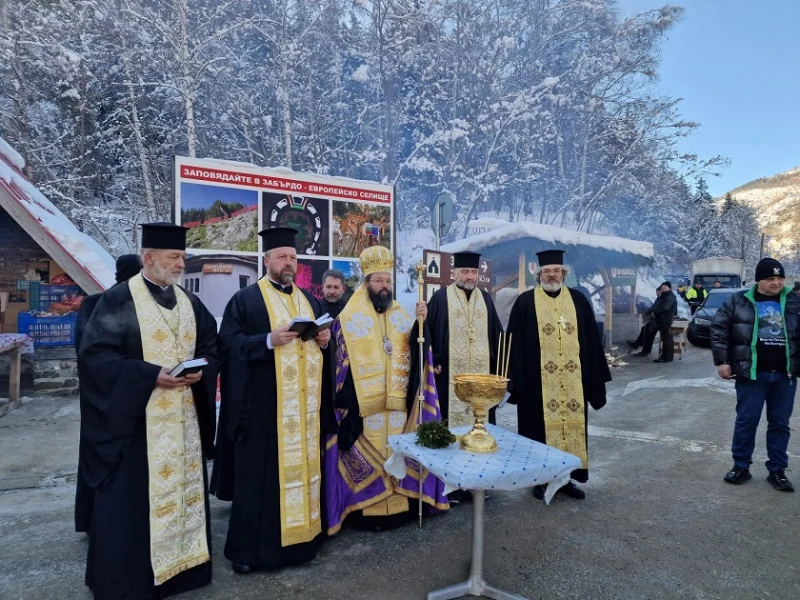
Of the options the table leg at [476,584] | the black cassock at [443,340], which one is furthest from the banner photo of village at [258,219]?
the table leg at [476,584]

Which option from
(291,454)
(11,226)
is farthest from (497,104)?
(291,454)

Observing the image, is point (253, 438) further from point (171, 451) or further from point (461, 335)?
point (461, 335)

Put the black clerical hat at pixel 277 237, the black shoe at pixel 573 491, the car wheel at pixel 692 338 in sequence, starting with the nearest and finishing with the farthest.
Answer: the black clerical hat at pixel 277 237 < the black shoe at pixel 573 491 < the car wheel at pixel 692 338

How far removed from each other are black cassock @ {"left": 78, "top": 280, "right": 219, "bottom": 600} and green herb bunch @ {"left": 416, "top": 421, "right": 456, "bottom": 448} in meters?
1.55

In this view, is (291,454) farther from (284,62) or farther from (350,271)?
(284,62)

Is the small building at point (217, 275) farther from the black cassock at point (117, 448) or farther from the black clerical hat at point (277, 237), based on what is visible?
the black cassock at point (117, 448)

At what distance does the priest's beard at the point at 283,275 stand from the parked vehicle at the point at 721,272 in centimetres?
3027

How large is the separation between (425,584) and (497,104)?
24741mm

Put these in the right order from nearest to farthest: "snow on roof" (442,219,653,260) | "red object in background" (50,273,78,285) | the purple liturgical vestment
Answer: the purple liturgical vestment, "red object in background" (50,273,78,285), "snow on roof" (442,219,653,260)

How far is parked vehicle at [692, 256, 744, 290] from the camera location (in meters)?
28.0

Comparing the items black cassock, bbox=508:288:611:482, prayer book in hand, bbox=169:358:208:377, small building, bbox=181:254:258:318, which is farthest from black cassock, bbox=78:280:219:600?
small building, bbox=181:254:258:318

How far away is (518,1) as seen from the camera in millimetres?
27875

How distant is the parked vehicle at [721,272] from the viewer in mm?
28000

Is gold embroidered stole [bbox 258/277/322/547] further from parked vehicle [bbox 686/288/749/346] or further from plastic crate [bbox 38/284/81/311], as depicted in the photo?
parked vehicle [bbox 686/288/749/346]
